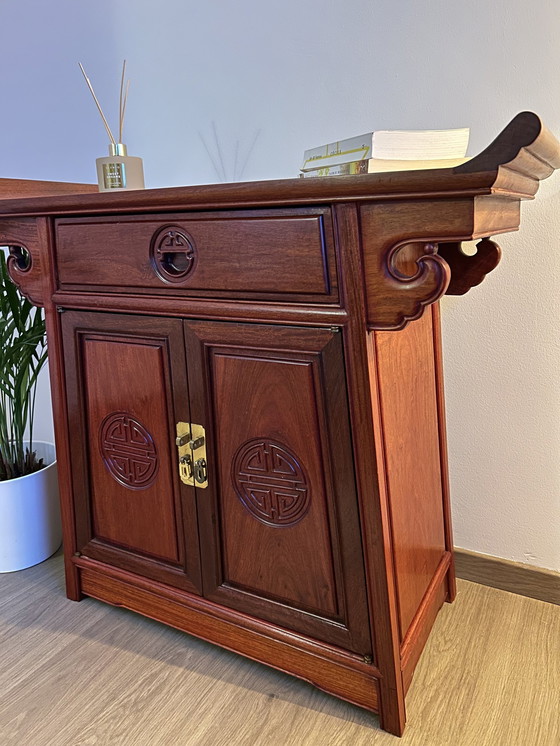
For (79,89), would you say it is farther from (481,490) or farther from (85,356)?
(481,490)

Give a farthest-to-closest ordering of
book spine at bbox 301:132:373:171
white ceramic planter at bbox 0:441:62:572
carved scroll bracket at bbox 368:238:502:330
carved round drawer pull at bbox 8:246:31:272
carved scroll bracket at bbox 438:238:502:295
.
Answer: white ceramic planter at bbox 0:441:62:572
carved round drawer pull at bbox 8:246:31:272
carved scroll bracket at bbox 438:238:502:295
book spine at bbox 301:132:373:171
carved scroll bracket at bbox 368:238:502:330

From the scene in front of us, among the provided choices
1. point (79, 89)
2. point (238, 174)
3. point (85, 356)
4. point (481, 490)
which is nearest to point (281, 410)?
point (85, 356)

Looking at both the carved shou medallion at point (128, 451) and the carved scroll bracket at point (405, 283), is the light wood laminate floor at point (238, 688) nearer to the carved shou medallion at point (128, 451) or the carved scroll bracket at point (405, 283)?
the carved shou medallion at point (128, 451)

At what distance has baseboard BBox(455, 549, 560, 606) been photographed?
1207 mm

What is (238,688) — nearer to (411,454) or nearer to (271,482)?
(271,482)

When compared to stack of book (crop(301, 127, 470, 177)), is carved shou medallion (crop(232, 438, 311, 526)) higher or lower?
lower

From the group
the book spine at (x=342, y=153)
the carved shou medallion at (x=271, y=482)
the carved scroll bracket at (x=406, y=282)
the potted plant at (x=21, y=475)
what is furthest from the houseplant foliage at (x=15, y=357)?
the carved scroll bracket at (x=406, y=282)

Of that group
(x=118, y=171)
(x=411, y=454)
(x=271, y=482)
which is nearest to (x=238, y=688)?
(x=271, y=482)

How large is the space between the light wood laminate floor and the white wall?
0.19 metres

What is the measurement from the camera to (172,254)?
39.4 inches

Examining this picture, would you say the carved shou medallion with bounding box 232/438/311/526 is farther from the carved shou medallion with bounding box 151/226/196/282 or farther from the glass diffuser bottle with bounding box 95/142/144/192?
the glass diffuser bottle with bounding box 95/142/144/192

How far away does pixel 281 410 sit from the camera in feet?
3.09

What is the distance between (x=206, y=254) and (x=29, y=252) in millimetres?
402

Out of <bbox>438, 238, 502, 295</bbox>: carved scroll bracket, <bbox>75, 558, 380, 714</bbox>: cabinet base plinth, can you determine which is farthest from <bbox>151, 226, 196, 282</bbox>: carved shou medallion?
<bbox>75, 558, 380, 714</bbox>: cabinet base plinth
